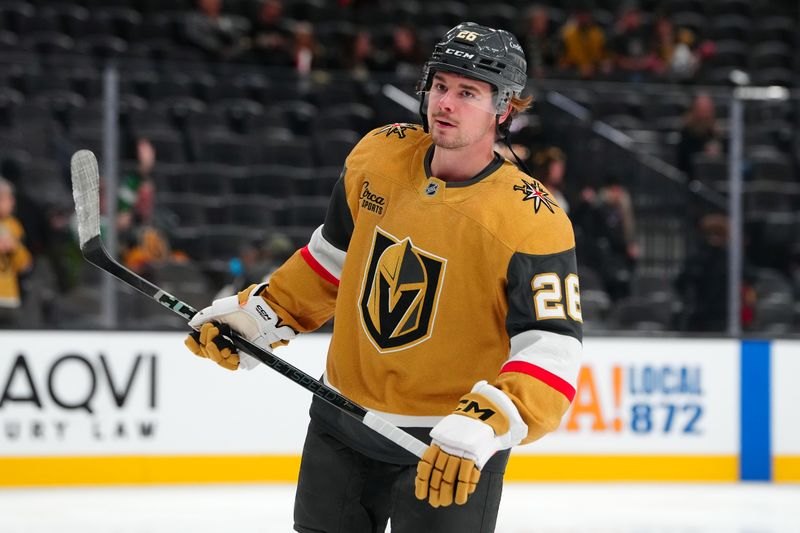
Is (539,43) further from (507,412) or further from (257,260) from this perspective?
(507,412)

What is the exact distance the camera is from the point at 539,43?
9.45 metres

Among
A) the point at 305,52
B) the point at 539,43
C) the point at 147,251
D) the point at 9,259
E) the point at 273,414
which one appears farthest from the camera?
the point at 539,43

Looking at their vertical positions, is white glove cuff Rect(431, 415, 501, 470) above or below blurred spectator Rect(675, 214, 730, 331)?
above

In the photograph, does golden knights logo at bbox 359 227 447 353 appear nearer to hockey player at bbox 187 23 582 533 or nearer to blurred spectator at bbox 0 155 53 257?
hockey player at bbox 187 23 582 533

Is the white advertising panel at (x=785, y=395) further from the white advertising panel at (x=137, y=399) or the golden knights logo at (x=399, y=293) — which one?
the golden knights logo at (x=399, y=293)

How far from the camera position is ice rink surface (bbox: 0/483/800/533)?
16.3ft

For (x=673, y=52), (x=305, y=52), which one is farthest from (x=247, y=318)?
(x=673, y=52)

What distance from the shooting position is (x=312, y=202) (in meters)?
7.04

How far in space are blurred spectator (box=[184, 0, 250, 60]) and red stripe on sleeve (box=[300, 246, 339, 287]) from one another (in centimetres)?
590

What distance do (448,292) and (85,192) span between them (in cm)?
87

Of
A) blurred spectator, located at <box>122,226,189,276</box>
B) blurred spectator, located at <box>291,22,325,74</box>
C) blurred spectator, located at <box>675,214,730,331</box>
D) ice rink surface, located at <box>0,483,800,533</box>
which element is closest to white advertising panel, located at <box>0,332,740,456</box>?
ice rink surface, located at <box>0,483,800,533</box>

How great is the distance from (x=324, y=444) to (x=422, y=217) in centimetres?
51

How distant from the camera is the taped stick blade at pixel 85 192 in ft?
8.74

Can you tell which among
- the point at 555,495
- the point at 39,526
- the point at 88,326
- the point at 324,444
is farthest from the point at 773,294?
the point at 324,444
